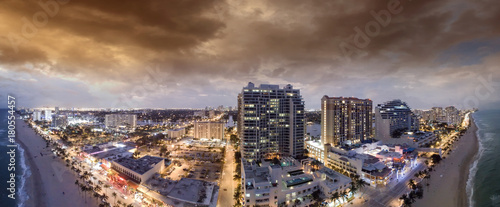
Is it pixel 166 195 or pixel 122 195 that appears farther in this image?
pixel 122 195

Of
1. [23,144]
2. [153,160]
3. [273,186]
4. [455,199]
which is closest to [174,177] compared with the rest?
[153,160]

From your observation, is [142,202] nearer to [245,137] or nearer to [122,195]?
[122,195]

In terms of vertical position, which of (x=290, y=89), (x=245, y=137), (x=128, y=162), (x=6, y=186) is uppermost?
(x=290, y=89)

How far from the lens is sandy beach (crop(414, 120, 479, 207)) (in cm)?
2566

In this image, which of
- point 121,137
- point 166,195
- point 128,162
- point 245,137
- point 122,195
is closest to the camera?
point 166,195

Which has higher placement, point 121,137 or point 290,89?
point 290,89

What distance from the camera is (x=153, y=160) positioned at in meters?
36.1

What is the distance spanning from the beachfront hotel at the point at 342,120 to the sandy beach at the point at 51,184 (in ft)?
153

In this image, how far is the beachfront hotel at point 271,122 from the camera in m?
38.4

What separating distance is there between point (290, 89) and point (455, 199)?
29.6 meters

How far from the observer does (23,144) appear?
57.3m

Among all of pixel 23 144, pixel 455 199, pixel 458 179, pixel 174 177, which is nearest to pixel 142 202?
pixel 174 177

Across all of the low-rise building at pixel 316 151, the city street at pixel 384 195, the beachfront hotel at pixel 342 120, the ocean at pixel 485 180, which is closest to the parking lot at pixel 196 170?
the low-rise building at pixel 316 151

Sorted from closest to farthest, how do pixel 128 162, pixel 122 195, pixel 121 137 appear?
pixel 122 195
pixel 128 162
pixel 121 137
